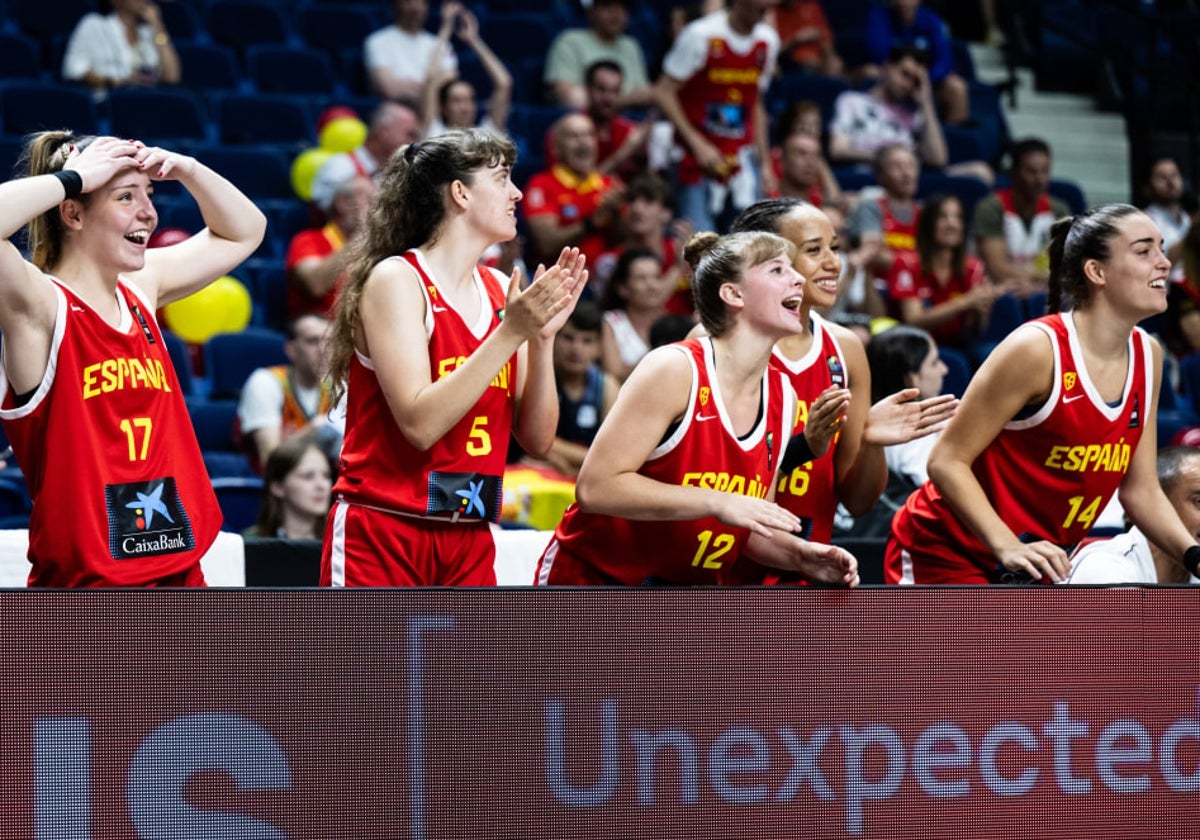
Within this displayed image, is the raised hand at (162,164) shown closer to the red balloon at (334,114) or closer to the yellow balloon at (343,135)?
the yellow balloon at (343,135)

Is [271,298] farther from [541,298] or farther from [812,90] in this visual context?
[541,298]

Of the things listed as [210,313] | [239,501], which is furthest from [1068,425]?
[210,313]

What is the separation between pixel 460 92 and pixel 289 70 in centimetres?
169

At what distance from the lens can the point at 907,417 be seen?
4059 millimetres

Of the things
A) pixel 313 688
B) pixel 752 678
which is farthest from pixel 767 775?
pixel 313 688

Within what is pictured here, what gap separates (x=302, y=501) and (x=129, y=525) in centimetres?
232

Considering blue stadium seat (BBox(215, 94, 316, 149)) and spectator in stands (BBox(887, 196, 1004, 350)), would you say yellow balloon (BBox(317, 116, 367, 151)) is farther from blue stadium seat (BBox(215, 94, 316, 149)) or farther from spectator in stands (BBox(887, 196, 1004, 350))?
spectator in stands (BBox(887, 196, 1004, 350))

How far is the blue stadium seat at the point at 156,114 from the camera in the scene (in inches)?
352

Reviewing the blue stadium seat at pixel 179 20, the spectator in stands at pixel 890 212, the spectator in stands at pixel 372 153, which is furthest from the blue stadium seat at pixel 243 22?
the spectator in stands at pixel 890 212

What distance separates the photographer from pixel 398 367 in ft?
12.1

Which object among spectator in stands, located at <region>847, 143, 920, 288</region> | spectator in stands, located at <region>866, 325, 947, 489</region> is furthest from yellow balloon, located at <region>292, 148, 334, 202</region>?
spectator in stands, located at <region>866, 325, 947, 489</region>

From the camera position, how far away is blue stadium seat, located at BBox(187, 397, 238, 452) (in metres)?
7.37

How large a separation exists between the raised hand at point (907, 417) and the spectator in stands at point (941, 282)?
4515mm

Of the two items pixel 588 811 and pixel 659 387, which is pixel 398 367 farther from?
pixel 588 811
